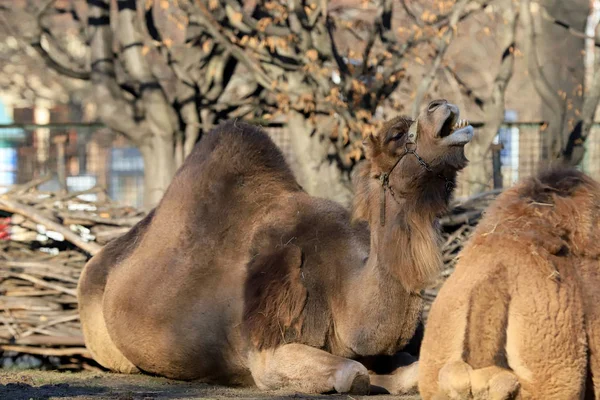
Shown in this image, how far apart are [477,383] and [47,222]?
6150mm

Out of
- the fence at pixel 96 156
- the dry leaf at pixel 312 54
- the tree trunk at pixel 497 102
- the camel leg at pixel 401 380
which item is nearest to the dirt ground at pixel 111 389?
the camel leg at pixel 401 380

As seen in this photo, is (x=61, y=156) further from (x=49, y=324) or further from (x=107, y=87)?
(x=49, y=324)

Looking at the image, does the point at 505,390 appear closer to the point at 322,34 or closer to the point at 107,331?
the point at 107,331

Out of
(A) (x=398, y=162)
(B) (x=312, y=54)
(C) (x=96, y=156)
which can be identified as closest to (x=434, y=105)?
(A) (x=398, y=162)

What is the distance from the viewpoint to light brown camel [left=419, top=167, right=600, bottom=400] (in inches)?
139

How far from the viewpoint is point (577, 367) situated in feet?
11.7

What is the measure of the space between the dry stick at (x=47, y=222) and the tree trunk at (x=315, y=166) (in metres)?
2.62

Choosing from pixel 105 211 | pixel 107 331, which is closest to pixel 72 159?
pixel 105 211

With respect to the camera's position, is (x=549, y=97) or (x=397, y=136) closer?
(x=397, y=136)

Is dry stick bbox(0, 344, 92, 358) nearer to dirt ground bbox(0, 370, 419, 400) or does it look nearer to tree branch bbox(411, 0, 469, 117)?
dirt ground bbox(0, 370, 419, 400)

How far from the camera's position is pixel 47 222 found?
8.96 m

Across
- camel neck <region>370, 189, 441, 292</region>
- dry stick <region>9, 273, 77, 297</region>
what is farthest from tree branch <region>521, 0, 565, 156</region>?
camel neck <region>370, 189, 441, 292</region>

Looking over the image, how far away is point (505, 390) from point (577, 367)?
288mm

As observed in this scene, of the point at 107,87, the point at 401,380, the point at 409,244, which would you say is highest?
the point at 107,87
